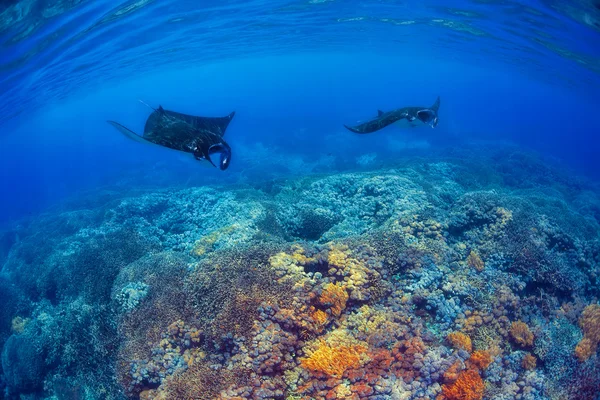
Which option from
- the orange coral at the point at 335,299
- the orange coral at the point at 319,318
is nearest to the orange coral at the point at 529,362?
the orange coral at the point at 335,299

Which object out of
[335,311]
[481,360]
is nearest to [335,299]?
[335,311]

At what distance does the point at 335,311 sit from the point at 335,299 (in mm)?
189

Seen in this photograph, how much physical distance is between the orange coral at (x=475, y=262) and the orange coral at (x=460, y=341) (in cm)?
180

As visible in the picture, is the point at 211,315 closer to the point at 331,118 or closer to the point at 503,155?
the point at 503,155

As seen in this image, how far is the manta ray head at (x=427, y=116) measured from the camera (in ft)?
18.0

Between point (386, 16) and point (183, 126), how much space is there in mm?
25452

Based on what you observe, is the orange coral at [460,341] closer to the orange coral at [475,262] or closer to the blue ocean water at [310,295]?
the blue ocean water at [310,295]

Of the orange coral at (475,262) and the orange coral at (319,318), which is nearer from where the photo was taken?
the orange coral at (319,318)

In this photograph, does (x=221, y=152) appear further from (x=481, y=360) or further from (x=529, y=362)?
(x=529, y=362)

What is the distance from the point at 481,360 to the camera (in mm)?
4555

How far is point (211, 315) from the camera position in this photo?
5125 mm

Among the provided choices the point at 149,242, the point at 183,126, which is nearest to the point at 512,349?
the point at 183,126

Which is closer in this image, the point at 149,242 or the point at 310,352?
the point at 310,352

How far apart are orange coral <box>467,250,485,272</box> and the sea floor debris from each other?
0.03 metres
